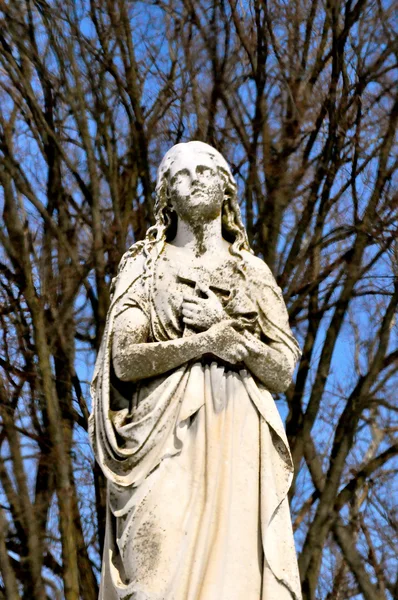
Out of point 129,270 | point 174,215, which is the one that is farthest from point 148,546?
point 174,215

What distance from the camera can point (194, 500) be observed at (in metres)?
7.15

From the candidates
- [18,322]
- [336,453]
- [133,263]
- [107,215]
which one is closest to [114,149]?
[107,215]

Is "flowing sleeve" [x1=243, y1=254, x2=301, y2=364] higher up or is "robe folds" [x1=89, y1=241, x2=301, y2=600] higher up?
"flowing sleeve" [x1=243, y1=254, x2=301, y2=364]

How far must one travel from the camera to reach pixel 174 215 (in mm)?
7879

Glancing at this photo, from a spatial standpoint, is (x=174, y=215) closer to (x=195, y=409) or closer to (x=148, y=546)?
(x=195, y=409)

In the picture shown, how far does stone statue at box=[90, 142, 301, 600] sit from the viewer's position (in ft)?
23.1

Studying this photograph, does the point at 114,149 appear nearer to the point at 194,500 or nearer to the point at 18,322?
the point at 18,322

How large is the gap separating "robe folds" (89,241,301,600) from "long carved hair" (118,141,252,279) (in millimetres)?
232

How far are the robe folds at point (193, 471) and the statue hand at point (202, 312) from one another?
9 cm

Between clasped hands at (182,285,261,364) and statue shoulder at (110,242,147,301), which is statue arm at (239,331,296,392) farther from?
statue shoulder at (110,242,147,301)

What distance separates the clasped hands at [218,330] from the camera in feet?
24.1

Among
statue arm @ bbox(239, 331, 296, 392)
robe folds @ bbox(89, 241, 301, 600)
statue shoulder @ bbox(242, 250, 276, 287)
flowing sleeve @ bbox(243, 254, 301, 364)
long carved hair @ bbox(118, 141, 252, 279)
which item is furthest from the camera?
long carved hair @ bbox(118, 141, 252, 279)

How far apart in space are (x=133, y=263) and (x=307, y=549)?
5498 millimetres

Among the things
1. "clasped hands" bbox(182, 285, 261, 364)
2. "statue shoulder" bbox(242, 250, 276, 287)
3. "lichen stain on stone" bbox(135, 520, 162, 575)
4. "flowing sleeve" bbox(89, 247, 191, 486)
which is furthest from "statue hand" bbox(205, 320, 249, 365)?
"lichen stain on stone" bbox(135, 520, 162, 575)
